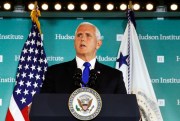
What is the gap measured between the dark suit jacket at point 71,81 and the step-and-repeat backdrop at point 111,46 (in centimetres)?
334

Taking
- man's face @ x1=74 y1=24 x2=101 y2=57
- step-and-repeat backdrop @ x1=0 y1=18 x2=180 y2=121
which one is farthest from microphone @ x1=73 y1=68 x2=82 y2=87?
step-and-repeat backdrop @ x1=0 y1=18 x2=180 y2=121

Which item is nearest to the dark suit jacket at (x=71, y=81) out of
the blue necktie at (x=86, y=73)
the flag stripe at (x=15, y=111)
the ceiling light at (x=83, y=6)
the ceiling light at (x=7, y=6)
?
the blue necktie at (x=86, y=73)

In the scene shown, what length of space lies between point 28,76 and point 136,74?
141 centimetres

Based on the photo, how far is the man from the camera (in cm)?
213

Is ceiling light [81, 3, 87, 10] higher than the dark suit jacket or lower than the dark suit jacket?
higher

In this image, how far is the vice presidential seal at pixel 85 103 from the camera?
1.70m

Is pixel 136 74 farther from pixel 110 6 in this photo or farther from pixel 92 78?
pixel 92 78

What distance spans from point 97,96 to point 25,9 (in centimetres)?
393

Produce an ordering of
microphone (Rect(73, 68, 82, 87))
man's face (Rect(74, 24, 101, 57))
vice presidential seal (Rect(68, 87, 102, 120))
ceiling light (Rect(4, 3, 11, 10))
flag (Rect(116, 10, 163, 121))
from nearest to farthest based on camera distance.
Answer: vice presidential seal (Rect(68, 87, 102, 120)) < microphone (Rect(73, 68, 82, 87)) < man's face (Rect(74, 24, 101, 57)) < flag (Rect(116, 10, 163, 121)) < ceiling light (Rect(4, 3, 11, 10))

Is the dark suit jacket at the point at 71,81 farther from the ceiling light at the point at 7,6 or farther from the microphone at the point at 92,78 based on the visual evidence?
the ceiling light at the point at 7,6

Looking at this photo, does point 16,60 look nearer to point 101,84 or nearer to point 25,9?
point 25,9

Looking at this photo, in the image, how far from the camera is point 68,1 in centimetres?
550

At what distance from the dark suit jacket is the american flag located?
295 centimetres

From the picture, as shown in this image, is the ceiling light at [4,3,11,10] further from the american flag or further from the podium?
the podium
